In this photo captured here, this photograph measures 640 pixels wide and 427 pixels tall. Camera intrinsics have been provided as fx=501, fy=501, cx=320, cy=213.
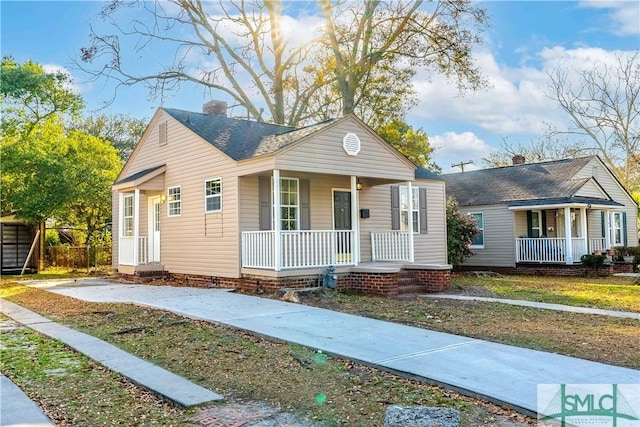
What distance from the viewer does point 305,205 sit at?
12.9 metres

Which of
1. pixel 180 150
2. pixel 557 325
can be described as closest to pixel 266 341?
pixel 557 325

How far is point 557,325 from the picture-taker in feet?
25.0

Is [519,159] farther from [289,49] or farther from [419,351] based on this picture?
[419,351]

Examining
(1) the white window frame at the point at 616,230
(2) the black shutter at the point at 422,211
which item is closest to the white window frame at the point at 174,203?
(2) the black shutter at the point at 422,211

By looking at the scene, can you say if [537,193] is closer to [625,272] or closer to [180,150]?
[625,272]

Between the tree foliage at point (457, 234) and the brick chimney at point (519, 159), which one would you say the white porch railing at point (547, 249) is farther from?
the brick chimney at point (519, 159)

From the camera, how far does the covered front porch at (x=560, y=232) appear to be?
738 inches

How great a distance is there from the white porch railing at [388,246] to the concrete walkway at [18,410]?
10.6m

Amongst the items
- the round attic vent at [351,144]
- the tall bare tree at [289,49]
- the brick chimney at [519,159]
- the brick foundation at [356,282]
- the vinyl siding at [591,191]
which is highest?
the tall bare tree at [289,49]

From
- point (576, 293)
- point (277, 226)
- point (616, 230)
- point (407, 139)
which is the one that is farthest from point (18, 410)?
point (407, 139)

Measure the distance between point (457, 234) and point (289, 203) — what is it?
819cm

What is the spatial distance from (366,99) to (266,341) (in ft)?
71.3

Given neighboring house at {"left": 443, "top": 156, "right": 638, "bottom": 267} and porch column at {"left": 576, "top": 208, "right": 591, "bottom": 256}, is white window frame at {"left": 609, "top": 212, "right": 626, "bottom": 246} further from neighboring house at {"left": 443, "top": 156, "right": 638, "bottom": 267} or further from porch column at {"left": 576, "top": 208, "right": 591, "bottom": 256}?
porch column at {"left": 576, "top": 208, "right": 591, "bottom": 256}

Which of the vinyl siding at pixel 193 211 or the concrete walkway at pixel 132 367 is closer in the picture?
the concrete walkway at pixel 132 367
